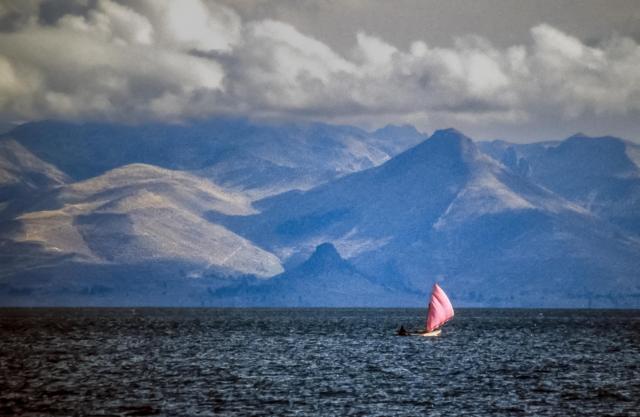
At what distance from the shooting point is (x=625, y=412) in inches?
3644

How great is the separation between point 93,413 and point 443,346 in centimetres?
9702

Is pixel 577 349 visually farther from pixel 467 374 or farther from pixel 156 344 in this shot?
pixel 156 344

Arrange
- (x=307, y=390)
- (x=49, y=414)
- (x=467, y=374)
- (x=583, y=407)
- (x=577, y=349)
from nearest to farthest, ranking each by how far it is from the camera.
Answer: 1. (x=49, y=414)
2. (x=583, y=407)
3. (x=307, y=390)
4. (x=467, y=374)
5. (x=577, y=349)

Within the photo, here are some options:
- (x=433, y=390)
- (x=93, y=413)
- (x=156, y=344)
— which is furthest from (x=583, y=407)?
(x=156, y=344)

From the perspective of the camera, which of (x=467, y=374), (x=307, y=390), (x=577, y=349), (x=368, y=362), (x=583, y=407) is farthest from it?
(x=577, y=349)

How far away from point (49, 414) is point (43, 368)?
1667 inches

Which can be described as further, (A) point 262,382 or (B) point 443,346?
(B) point 443,346

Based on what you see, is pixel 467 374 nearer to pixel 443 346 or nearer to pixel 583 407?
pixel 583 407

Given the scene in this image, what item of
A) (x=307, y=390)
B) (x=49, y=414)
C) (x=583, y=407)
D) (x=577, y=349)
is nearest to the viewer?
(x=49, y=414)

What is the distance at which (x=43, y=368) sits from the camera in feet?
427

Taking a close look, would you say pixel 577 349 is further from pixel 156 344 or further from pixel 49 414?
pixel 49 414

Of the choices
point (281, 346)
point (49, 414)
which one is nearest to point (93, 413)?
point (49, 414)

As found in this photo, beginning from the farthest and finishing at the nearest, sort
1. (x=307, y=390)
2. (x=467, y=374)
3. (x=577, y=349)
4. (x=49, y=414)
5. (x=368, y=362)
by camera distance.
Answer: (x=577, y=349), (x=368, y=362), (x=467, y=374), (x=307, y=390), (x=49, y=414)

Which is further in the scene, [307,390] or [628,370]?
[628,370]
